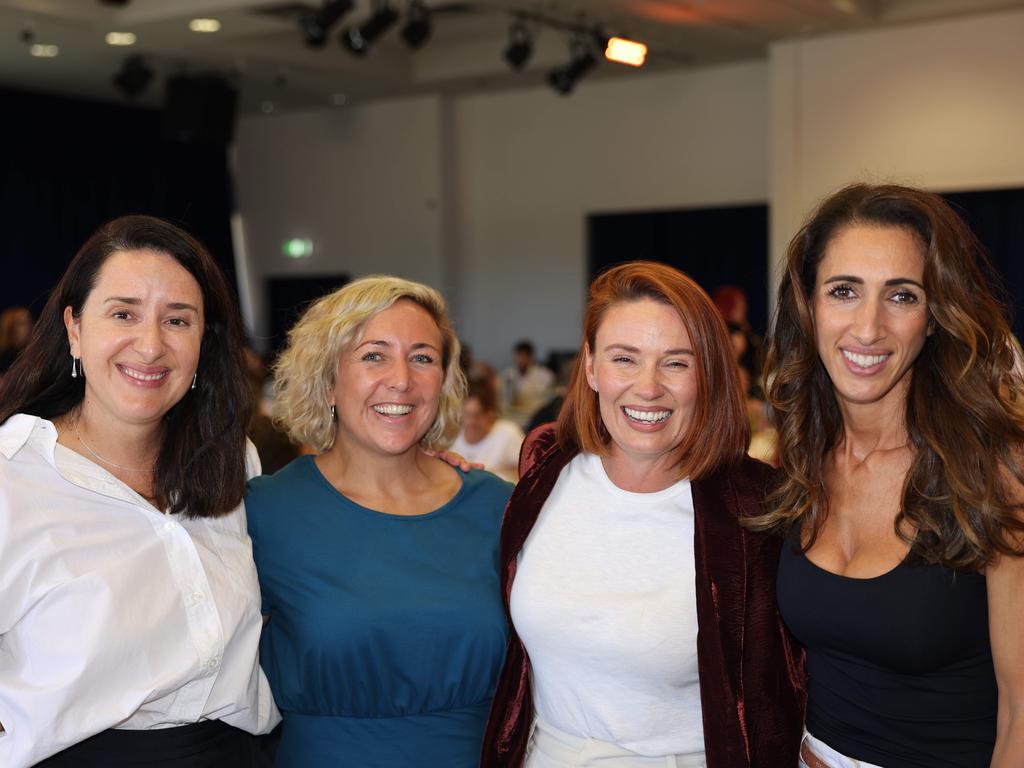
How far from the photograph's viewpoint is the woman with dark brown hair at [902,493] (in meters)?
1.95

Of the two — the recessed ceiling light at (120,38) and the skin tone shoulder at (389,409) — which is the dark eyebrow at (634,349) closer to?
the skin tone shoulder at (389,409)

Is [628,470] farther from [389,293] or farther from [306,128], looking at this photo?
[306,128]

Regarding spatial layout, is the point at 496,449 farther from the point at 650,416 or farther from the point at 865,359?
the point at 865,359

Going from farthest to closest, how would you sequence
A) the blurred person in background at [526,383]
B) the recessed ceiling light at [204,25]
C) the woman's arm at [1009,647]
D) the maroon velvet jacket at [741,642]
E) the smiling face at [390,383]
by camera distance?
the blurred person in background at [526,383], the recessed ceiling light at [204,25], the smiling face at [390,383], the maroon velvet jacket at [741,642], the woman's arm at [1009,647]

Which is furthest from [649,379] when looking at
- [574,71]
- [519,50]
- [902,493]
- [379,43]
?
[379,43]

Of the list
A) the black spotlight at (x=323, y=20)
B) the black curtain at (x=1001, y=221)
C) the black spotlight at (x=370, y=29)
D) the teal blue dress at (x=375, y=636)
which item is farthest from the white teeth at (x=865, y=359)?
the black curtain at (x=1001, y=221)

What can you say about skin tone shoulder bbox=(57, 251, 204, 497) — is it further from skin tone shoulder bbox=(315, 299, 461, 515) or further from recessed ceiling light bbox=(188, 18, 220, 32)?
recessed ceiling light bbox=(188, 18, 220, 32)

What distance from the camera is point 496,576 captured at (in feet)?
8.30

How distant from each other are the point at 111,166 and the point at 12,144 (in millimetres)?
1313

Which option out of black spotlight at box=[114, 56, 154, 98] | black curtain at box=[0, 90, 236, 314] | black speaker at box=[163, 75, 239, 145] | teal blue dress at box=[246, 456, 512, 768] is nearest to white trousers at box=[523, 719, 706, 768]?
teal blue dress at box=[246, 456, 512, 768]

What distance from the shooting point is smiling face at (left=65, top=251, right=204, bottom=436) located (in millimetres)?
2172

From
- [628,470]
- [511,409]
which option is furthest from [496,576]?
[511,409]

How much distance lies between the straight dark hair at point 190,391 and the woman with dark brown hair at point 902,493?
1.12 metres

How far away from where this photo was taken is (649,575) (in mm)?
2268
